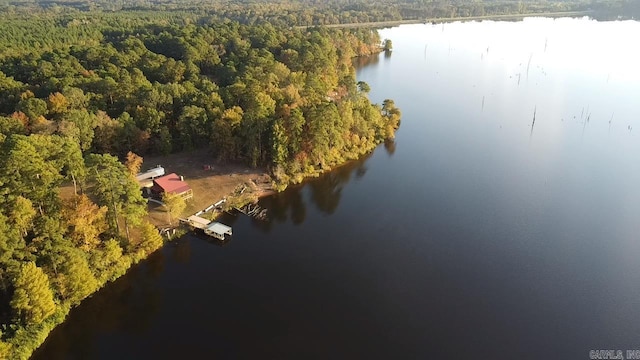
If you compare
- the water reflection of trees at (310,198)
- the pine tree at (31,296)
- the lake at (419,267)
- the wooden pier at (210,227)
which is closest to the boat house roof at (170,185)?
the wooden pier at (210,227)

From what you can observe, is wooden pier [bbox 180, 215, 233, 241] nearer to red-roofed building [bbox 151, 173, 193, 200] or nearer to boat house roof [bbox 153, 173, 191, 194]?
red-roofed building [bbox 151, 173, 193, 200]

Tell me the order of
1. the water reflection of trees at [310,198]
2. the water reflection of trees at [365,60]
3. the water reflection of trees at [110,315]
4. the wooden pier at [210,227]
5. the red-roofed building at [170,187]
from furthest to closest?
the water reflection of trees at [365,60]
the water reflection of trees at [310,198]
the red-roofed building at [170,187]
the wooden pier at [210,227]
the water reflection of trees at [110,315]

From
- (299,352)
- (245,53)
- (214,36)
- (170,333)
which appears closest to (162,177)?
(170,333)

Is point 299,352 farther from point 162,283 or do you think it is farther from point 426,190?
point 426,190

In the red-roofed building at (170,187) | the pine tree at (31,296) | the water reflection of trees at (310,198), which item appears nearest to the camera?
the pine tree at (31,296)

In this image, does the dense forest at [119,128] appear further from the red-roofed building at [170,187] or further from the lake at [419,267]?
the lake at [419,267]

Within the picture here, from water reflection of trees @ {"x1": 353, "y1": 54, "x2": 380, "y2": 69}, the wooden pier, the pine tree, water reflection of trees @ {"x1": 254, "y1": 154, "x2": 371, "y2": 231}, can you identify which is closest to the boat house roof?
the wooden pier
